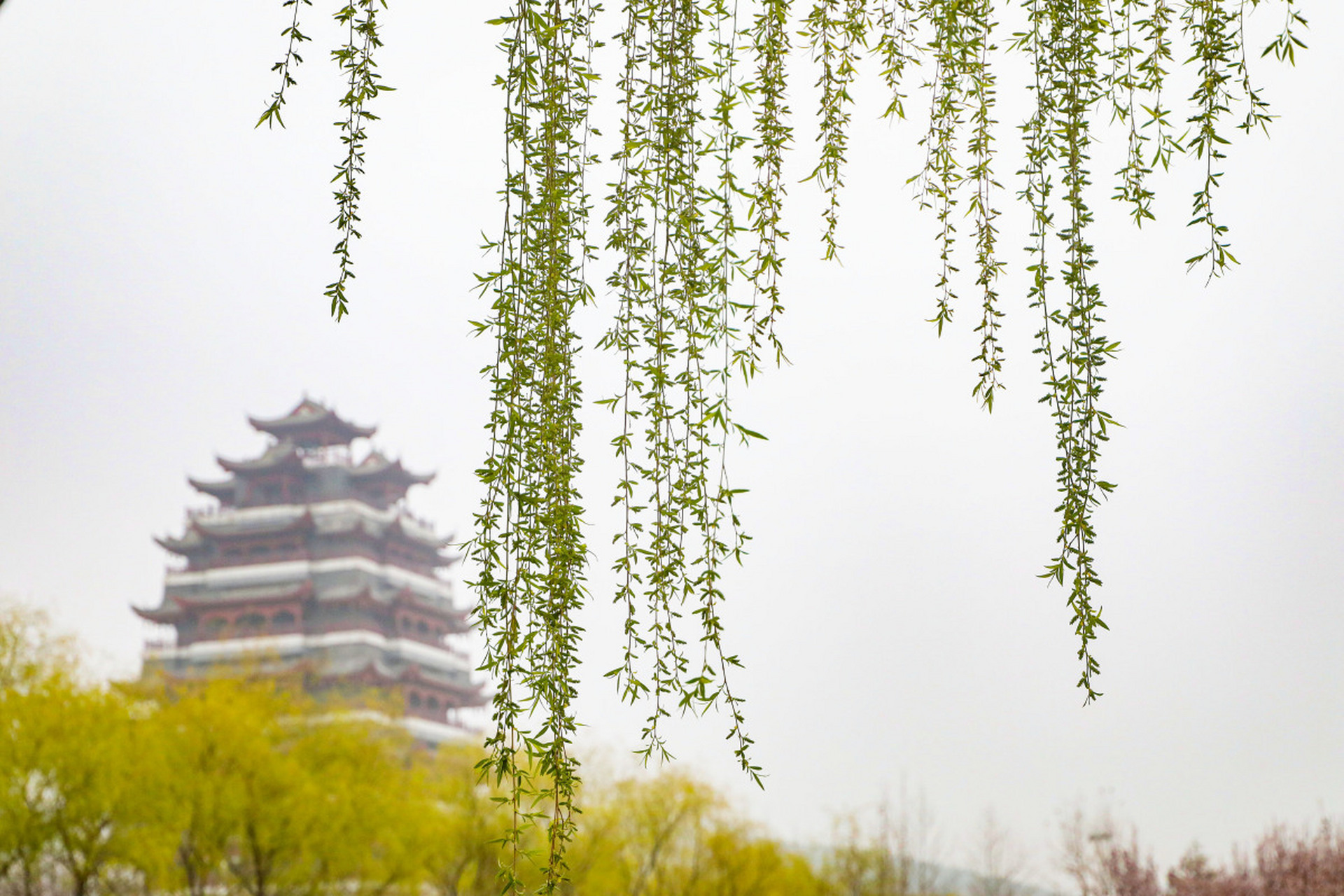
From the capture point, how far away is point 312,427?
27.5 m

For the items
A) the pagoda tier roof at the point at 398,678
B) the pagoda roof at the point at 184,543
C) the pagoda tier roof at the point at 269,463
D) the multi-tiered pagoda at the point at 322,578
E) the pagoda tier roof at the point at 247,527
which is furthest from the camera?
the pagoda tier roof at the point at 269,463

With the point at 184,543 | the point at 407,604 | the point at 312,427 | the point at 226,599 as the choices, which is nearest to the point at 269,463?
the point at 312,427

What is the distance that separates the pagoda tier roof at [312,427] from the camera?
27.5 metres

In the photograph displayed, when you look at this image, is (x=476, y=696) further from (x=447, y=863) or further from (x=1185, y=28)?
(x=1185, y=28)

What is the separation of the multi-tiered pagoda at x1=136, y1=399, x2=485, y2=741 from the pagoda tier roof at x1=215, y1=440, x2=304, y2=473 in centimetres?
3

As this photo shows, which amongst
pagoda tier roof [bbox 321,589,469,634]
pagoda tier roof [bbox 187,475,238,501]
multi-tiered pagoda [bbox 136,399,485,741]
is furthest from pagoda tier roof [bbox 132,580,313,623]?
pagoda tier roof [bbox 187,475,238,501]

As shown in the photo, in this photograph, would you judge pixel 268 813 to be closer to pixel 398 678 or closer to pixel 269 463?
pixel 398 678

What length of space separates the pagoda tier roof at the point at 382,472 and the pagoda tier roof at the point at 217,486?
288 centimetres

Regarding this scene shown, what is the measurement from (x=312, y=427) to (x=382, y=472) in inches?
77.4

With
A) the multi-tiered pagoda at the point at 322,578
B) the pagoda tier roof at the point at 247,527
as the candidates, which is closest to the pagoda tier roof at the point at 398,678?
the multi-tiered pagoda at the point at 322,578

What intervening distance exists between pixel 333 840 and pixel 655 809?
11.5ft

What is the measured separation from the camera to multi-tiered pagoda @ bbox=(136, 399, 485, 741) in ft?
82.9

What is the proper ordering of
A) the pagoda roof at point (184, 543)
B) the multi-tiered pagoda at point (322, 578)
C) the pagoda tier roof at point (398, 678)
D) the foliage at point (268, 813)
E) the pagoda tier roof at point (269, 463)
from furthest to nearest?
1. the pagoda tier roof at point (269, 463)
2. the pagoda roof at point (184, 543)
3. the multi-tiered pagoda at point (322, 578)
4. the pagoda tier roof at point (398, 678)
5. the foliage at point (268, 813)

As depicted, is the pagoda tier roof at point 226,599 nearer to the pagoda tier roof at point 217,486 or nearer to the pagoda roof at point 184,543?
the pagoda roof at point 184,543
